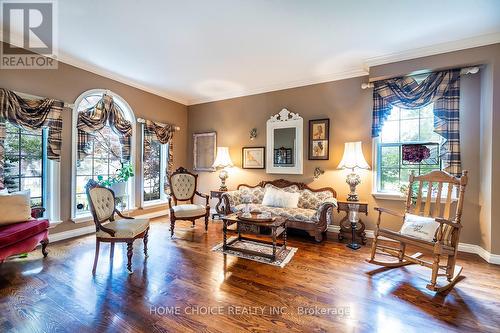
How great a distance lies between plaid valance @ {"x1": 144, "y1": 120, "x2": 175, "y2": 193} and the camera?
464cm

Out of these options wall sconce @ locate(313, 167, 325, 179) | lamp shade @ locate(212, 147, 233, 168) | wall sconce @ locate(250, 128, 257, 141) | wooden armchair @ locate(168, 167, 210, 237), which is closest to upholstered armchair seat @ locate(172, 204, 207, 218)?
wooden armchair @ locate(168, 167, 210, 237)

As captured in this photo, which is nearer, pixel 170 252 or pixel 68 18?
pixel 68 18

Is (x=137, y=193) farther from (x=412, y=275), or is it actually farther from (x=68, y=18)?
(x=412, y=275)

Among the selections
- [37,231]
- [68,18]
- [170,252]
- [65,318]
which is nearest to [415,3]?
[68,18]

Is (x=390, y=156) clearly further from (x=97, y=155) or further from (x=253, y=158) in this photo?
(x=97, y=155)

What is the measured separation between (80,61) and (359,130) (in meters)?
4.65

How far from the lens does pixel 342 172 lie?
3.95 meters

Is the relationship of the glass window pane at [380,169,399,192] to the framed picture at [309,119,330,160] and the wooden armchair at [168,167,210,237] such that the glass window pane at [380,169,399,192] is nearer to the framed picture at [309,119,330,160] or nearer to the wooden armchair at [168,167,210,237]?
the framed picture at [309,119,330,160]

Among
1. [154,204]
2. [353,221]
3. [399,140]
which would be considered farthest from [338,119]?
[154,204]

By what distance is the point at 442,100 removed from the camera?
3189mm

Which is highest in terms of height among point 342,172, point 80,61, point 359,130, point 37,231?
point 80,61

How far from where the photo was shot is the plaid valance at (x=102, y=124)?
3658 mm

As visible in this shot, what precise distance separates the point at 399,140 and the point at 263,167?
2.43 metres

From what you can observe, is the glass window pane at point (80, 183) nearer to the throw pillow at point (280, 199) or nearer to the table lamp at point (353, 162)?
the throw pillow at point (280, 199)
